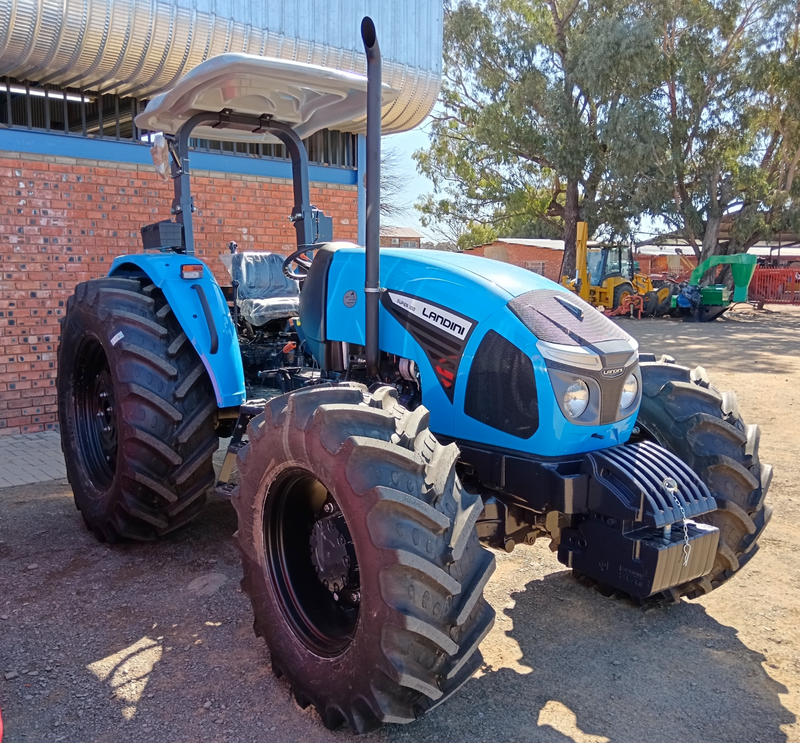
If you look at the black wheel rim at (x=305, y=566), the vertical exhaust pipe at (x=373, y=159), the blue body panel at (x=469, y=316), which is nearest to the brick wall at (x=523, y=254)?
the blue body panel at (x=469, y=316)

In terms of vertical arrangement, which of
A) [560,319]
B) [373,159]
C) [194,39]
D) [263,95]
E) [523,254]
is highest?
[194,39]

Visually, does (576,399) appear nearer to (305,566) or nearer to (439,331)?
(439,331)

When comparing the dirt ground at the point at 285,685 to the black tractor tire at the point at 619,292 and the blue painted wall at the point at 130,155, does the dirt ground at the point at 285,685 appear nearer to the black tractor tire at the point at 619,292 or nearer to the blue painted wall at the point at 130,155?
the blue painted wall at the point at 130,155

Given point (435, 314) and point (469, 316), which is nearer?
point (469, 316)

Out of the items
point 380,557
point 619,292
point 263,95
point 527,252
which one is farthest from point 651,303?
point 380,557

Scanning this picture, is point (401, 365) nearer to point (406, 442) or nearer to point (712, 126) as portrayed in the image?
point (406, 442)

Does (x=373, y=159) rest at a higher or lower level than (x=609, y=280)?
higher

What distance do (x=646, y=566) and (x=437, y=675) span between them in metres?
0.82

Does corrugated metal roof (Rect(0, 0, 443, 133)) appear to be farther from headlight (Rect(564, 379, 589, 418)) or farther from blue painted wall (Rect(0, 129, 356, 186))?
headlight (Rect(564, 379, 589, 418))

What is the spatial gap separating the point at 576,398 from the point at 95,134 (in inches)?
237

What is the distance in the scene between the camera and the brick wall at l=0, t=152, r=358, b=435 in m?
6.58

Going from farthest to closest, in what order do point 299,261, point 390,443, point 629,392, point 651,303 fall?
point 651,303, point 299,261, point 629,392, point 390,443

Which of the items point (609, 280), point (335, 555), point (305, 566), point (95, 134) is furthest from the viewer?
point (609, 280)

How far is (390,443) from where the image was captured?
229 centimetres
